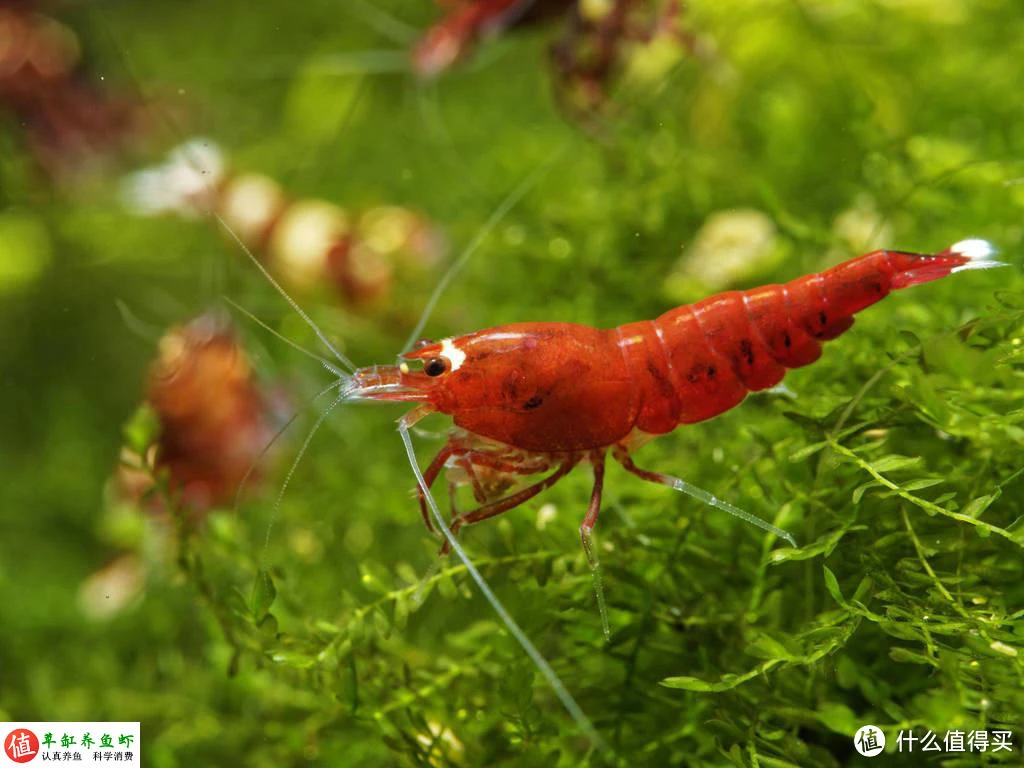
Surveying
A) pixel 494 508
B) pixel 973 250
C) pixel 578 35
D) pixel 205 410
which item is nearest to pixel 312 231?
pixel 205 410

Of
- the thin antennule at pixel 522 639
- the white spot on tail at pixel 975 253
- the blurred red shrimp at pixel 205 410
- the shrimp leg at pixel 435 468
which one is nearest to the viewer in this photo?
the thin antennule at pixel 522 639

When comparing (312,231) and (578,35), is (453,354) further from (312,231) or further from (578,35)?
(312,231)

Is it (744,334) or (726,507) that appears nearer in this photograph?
(726,507)

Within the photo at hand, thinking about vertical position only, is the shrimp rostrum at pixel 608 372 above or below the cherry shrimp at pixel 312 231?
above

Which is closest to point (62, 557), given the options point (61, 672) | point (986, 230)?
point (61, 672)

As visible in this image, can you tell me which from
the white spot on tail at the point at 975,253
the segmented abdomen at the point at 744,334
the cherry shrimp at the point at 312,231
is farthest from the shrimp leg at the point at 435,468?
the cherry shrimp at the point at 312,231

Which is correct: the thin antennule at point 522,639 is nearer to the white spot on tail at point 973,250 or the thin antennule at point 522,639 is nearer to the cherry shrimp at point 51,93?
the white spot on tail at point 973,250

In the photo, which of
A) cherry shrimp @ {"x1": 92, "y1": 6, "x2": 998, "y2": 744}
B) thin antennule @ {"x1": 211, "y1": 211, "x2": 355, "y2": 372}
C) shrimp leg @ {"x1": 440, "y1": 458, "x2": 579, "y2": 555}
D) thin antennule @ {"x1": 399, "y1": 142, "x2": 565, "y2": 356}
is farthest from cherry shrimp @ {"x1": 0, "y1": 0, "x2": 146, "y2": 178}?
shrimp leg @ {"x1": 440, "y1": 458, "x2": 579, "y2": 555}

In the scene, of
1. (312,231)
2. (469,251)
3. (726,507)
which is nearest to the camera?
(726,507)
